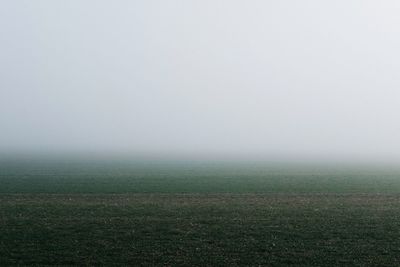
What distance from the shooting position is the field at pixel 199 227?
17.2 meters

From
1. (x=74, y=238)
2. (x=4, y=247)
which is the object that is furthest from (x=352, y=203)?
(x=4, y=247)

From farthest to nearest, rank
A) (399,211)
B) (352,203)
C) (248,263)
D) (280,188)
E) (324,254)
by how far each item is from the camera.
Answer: (280,188) → (352,203) → (399,211) → (324,254) → (248,263)

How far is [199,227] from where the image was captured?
2261cm

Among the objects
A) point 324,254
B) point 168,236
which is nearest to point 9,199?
point 168,236

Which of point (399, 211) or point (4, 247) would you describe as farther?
point (399, 211)

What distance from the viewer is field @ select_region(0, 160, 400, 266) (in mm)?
17234

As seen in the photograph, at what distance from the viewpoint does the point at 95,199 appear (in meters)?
33.2

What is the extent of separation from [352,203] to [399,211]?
3.94m

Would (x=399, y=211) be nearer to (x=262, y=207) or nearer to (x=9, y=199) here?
(x=262, y=207)

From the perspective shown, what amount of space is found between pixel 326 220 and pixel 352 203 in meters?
7.70

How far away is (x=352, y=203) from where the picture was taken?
31344mm

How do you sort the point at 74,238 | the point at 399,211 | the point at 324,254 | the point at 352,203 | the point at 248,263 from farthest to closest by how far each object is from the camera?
the point at 352,203 → the point at 399,211 → the point at 74,238 → the point at 324,254 → the point at 248,263

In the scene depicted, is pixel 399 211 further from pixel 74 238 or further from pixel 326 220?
pixel 74 238

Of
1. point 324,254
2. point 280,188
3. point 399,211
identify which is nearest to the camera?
point 324,254
